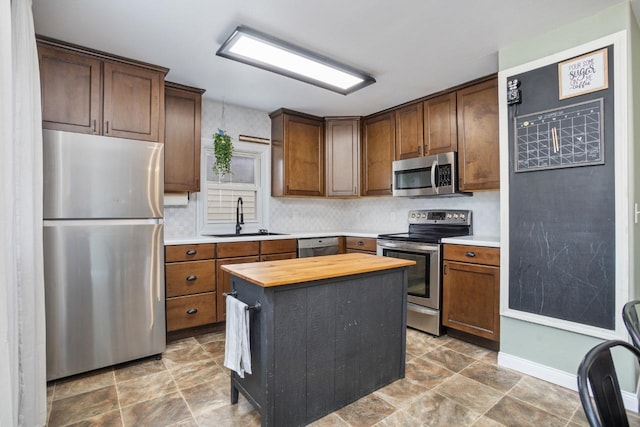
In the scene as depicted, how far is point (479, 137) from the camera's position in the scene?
10.2 feet

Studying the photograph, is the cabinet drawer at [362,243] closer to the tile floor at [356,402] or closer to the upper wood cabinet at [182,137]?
the tile floor at [356,402]

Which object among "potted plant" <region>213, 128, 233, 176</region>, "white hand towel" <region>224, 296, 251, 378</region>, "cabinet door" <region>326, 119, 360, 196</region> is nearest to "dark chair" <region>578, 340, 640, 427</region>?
"white hand towel" <region>224, 296, 251, 378</region>

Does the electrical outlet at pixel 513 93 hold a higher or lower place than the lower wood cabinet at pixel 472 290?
higher

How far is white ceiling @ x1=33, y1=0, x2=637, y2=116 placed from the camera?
2.04 meters

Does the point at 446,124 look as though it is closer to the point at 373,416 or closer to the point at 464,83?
the point at 464,83

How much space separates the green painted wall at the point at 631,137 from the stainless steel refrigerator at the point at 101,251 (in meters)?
2.83

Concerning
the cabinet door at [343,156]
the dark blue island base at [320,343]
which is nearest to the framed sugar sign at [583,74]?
the dark blue island base at [320,343]

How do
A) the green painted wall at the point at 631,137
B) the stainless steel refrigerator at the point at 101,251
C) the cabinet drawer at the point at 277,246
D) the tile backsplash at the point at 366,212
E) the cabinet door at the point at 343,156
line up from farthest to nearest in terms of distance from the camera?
1. the cabinet door at the point at 343,156
2. the cabinet drawer at the point at 277,246
3. the tile backsplash at the point at 366,212
4. the stainless steel refrigerator at the point at 101,251
5. the green painted wall at the point at 631,137

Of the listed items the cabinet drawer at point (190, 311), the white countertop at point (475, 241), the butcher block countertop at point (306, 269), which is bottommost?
the cabinet drawer at point (190, 311)

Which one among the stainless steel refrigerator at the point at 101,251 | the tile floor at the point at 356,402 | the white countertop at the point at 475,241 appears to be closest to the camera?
the tile floor at the point at 356,402

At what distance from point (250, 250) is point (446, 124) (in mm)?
2418

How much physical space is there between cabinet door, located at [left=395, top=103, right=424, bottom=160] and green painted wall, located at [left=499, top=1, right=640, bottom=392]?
1.16 metres

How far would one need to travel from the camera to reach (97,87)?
8.35 feet

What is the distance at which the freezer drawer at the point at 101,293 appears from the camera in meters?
2.29
